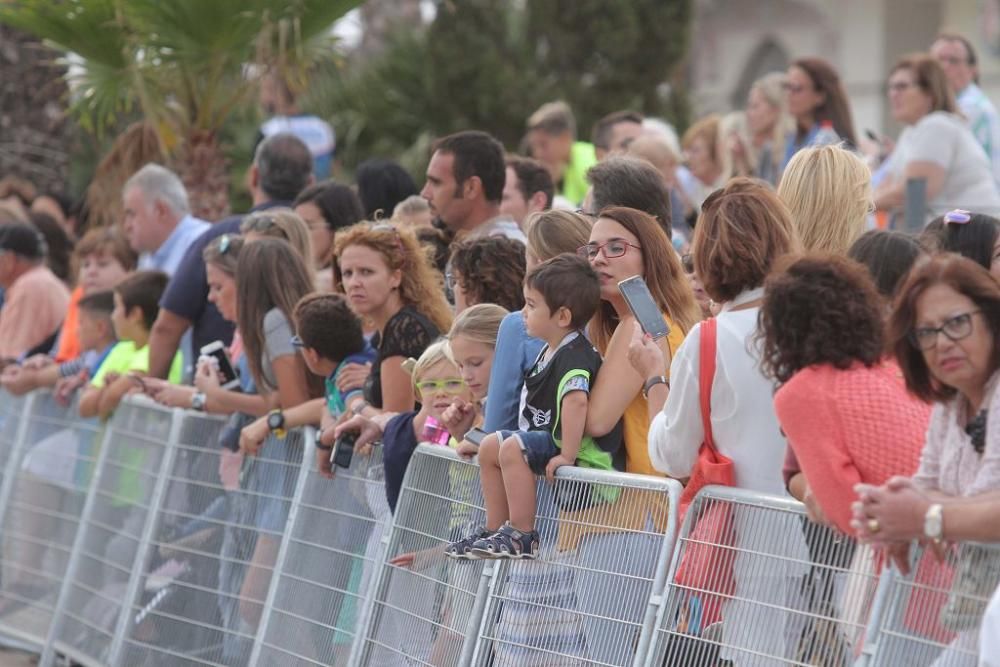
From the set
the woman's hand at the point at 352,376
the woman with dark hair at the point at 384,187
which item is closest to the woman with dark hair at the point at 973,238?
the woman's hand at the point at 352,376

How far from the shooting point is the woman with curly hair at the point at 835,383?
419 centimetres

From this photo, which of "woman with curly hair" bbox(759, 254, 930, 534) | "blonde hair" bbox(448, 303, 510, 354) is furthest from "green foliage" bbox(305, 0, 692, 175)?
"woman with curly hair" bbox(759, 254, 930, 534)

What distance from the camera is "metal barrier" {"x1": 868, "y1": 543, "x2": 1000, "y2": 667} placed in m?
3.75

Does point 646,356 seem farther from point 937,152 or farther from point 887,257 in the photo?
point 937,152

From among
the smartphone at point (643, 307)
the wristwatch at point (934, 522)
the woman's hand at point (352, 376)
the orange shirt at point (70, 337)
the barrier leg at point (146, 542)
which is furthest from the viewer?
the orange shirt at point (70, 337)

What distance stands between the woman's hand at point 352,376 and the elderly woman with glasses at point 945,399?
129 inches

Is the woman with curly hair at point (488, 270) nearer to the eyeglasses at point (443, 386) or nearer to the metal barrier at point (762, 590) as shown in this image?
the eyeglasses at point (443, 386)

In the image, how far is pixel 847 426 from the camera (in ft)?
13.8

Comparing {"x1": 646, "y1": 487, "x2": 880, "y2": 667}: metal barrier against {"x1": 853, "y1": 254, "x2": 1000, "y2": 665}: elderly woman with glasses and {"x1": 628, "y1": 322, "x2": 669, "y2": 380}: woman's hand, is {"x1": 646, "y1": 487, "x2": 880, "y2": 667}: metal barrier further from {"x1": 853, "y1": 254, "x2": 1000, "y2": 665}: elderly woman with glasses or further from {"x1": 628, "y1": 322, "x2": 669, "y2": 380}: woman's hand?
{"x1": 628, "y1": 322, "x2": 669, "y2": 380}: woman's hand

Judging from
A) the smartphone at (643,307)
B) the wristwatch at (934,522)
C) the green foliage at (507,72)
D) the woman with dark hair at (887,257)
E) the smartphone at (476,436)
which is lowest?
the smartphone at (476,436)

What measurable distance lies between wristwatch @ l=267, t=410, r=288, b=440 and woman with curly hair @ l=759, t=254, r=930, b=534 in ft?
10.3

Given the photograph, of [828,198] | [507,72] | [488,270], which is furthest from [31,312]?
[507,72]

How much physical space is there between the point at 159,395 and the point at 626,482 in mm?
3832

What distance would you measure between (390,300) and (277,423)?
2.28 ft
